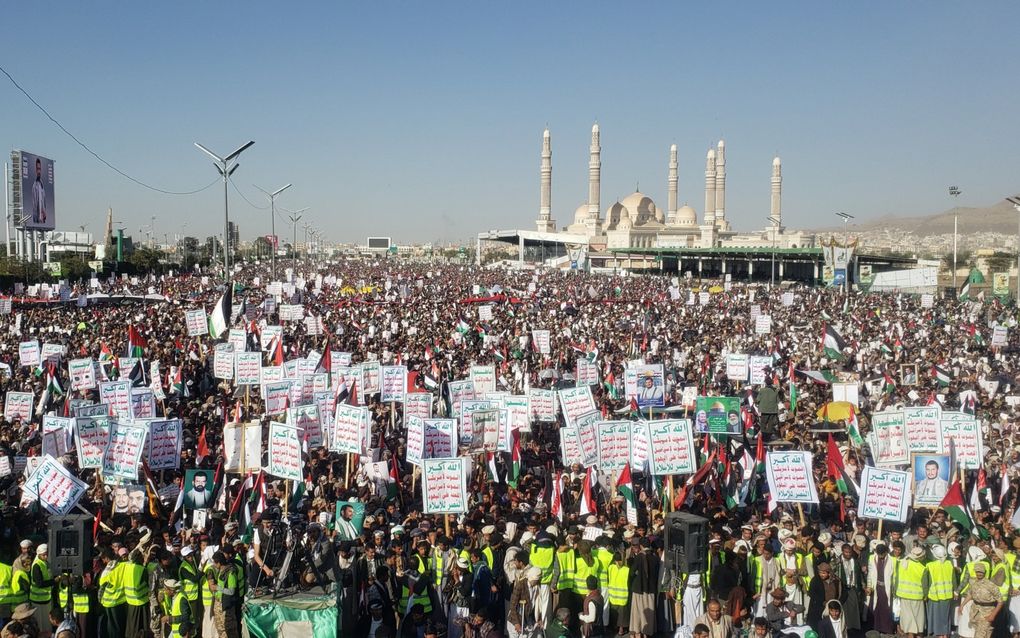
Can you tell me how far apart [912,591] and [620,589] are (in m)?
2.02

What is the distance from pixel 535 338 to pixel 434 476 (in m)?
12.0

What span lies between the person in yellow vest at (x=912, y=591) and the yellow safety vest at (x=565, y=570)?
7.53 ft

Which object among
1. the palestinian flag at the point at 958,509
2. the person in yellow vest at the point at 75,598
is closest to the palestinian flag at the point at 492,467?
the palestinian flag at the point at 958,509


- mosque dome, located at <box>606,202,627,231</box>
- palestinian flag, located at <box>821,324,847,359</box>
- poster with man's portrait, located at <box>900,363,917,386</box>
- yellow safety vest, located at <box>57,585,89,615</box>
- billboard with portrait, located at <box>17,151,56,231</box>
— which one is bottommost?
yellow safety vest, located at <box>57,585,89,615</box>

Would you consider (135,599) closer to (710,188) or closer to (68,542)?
(68,542)

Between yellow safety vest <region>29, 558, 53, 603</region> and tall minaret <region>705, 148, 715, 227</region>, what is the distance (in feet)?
324

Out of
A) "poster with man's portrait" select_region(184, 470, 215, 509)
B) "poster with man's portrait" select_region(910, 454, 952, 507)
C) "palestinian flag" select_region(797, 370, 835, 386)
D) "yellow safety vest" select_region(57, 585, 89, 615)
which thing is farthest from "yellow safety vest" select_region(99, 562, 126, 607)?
"palestinian flag" select_region(797, 370, 835, 386)

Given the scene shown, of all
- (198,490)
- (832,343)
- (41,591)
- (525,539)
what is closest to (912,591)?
(525,539)

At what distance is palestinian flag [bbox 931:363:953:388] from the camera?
54.3 ft

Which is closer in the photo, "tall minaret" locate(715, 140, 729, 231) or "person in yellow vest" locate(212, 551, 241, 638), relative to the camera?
"person in yellow vest" locate(212, 551, 241, 638)

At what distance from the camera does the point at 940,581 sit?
6992 mm

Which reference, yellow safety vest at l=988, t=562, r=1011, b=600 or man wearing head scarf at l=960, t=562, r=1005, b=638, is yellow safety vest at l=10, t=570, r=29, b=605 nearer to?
man wearing head scarf at l=960, t=562, r=1005, b=638

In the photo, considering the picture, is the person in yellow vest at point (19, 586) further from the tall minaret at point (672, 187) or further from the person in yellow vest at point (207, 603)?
the tall minaret at point (672, 187)

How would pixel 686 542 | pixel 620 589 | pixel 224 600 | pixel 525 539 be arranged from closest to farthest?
pixel 686 542 < pixel 224 600 < pixel 620 589 < pixel 525 539
